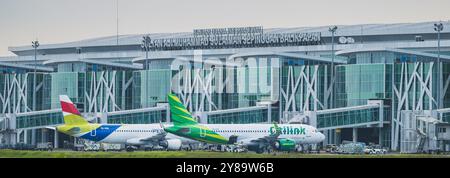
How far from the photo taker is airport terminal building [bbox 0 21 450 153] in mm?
132000

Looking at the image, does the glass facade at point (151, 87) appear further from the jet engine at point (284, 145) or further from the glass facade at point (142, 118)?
the jet engine at point (284, 145)

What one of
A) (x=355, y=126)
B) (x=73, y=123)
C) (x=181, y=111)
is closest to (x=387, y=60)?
(x=355, y=126)

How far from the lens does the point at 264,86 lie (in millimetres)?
144625

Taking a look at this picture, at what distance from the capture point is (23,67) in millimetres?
169750

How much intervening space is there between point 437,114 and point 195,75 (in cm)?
3732
